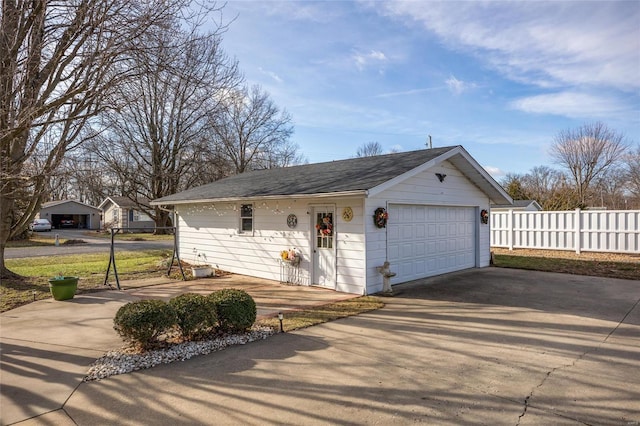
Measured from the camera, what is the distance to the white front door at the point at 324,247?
361 inches

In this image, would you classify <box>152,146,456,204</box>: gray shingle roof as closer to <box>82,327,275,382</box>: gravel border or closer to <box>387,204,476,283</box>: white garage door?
<box>387,204,476,283</box>: white garage door

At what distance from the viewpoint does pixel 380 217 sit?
8.65m

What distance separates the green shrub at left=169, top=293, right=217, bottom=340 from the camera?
17.1ft

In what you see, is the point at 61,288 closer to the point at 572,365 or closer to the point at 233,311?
the point at 233,311

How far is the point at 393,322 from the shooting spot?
21.0ft

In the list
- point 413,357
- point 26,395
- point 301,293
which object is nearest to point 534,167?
point 301,293

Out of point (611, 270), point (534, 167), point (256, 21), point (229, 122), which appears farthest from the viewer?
point (534, 167)

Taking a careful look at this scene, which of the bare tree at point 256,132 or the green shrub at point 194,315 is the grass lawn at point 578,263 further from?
the bare tree at point 256,132

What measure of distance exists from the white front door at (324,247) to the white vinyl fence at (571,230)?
12.6 meters

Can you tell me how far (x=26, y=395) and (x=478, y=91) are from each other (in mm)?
15159

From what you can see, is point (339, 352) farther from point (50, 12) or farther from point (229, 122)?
point (229, 122)

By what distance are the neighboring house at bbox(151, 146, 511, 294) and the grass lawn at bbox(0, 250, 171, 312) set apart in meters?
2.42

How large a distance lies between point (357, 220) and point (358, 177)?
49.6 inches

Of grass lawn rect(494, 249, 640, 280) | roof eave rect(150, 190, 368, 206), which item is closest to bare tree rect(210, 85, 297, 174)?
roof eave rect(150, 190, 368, 206)
